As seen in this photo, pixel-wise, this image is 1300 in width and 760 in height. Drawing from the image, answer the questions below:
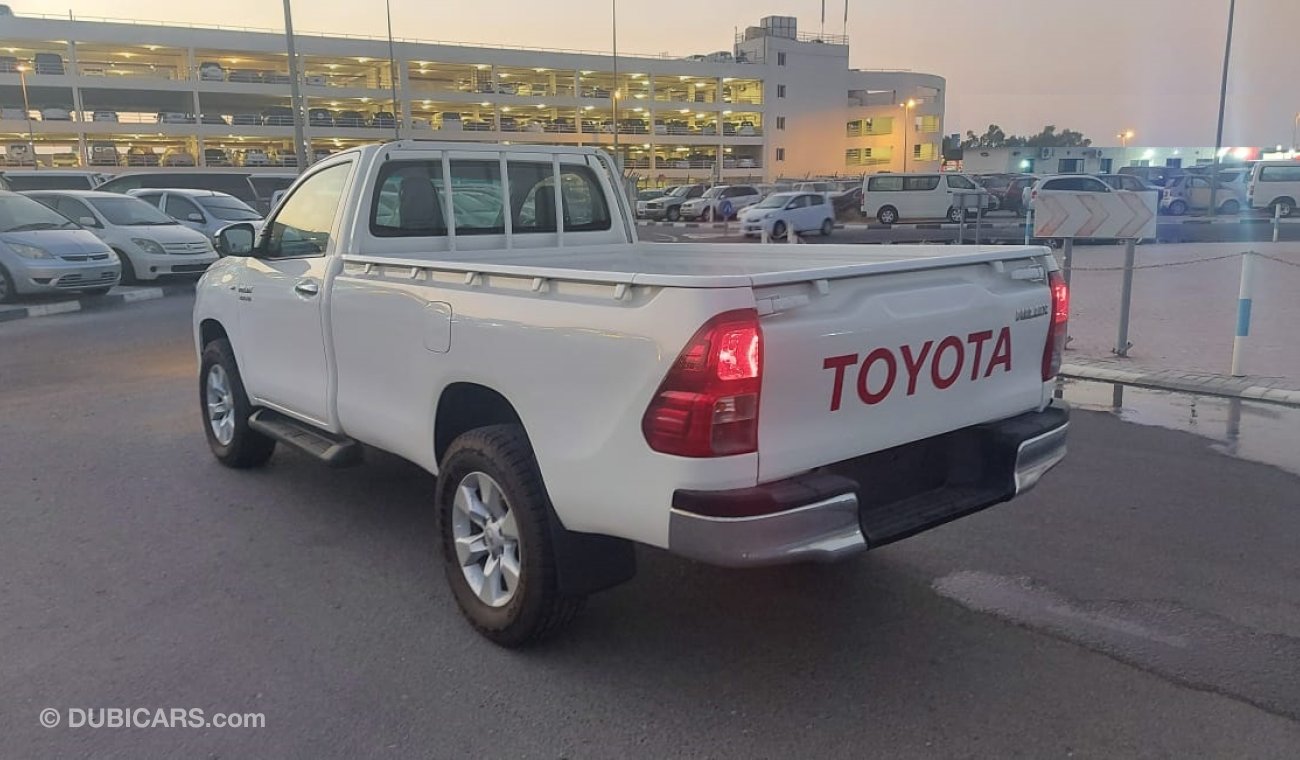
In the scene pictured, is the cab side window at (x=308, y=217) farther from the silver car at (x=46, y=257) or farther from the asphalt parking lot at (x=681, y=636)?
the silver car at (x=46, y=257)

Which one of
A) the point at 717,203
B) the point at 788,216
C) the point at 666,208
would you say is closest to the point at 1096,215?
the point at 788,216

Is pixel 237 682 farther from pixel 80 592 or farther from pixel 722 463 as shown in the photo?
pixel 722 463

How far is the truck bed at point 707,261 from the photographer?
3.05 m

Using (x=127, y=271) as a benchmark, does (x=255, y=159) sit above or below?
above

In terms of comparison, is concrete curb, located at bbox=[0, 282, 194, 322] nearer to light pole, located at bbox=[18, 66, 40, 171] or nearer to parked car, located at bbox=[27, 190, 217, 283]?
parked car, located at bbox=[27, 190, 217, 283]

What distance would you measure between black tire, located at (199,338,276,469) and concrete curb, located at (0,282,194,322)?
386 inches

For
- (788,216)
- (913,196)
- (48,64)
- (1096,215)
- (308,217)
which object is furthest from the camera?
(48,64)

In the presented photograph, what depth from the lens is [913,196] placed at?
35000mm

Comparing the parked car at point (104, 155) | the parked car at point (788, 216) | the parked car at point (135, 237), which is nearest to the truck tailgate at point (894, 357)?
the parked car at point (135, 237)

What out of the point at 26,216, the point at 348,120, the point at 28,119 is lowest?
the point at 26,216

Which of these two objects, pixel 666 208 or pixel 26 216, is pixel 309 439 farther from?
pixel 666 208

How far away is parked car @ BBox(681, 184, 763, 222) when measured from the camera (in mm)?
40250

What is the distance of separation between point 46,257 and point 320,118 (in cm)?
5593

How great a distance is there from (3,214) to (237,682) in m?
15.2
